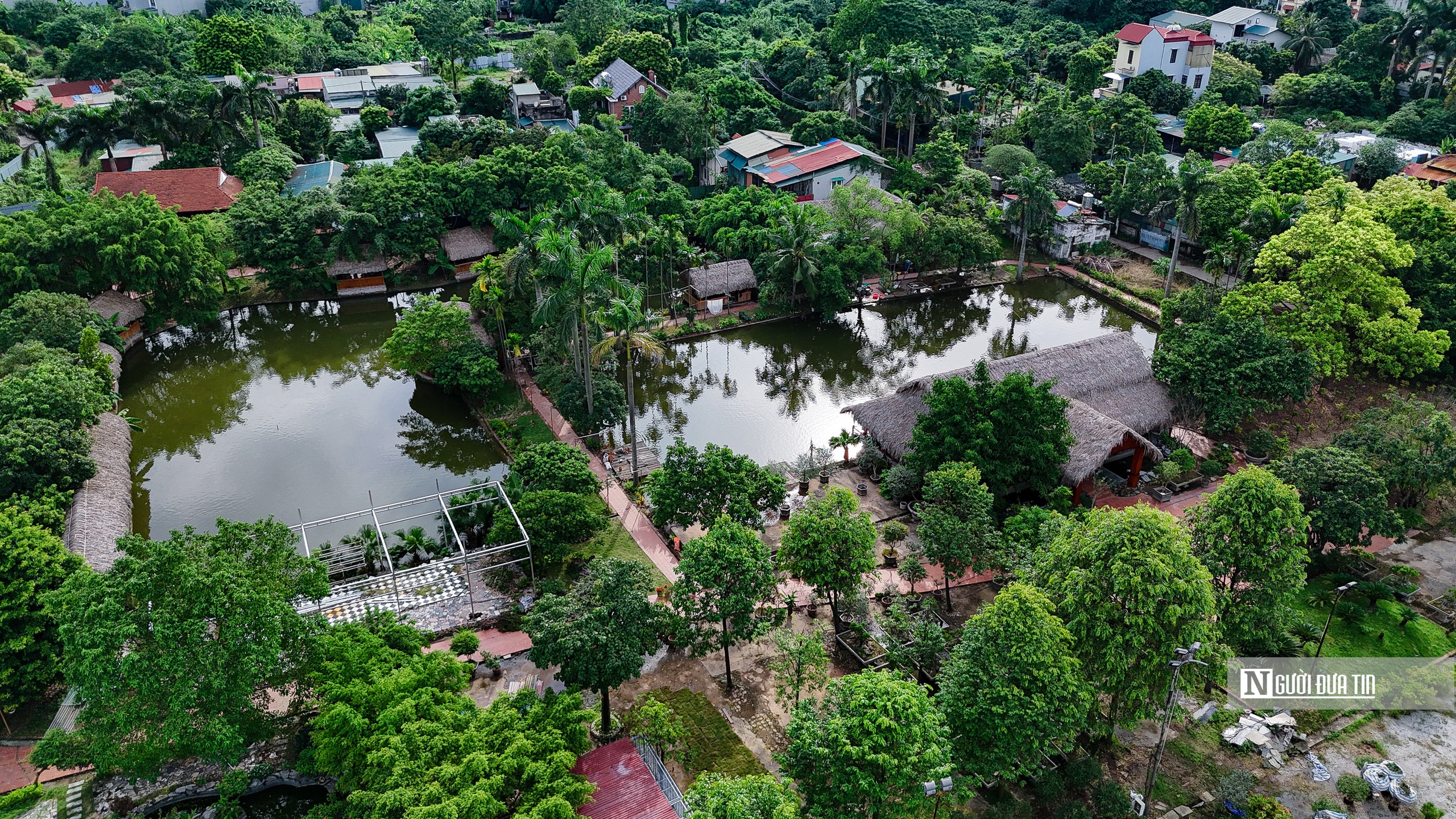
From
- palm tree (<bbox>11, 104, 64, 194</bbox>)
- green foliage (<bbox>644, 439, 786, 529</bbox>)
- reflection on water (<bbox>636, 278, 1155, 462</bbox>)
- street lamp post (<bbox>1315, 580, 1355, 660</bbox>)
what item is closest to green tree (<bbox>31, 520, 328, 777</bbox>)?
green foliage (<bbox>644, 439, 786, 529</bbox>)

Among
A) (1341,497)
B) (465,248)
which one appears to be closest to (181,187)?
(465,248)

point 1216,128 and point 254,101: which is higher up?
point 254,101

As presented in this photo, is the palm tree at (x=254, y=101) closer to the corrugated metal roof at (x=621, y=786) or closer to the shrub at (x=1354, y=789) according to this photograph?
the corrugated metal roof at (x=621, y=786)

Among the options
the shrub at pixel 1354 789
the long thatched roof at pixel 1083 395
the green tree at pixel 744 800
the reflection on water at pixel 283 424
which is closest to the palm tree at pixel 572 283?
the reflection on water at pixel 283 424

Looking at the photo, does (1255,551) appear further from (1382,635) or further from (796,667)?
(796,667)

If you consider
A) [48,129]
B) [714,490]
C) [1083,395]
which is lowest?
[1083,395]

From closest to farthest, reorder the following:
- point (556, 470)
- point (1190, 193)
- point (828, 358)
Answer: point (556, 470) < point (828, 358) < point (1190, 193)
